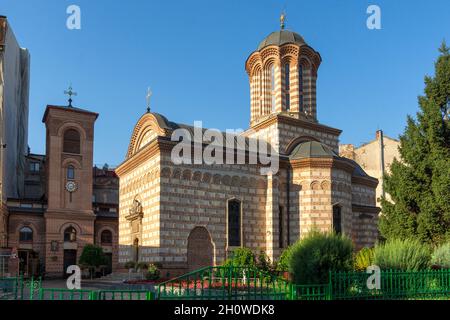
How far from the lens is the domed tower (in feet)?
99.3

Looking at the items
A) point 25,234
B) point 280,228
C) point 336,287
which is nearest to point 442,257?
point 336,287

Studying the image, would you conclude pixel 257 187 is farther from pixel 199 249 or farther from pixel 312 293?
pixel 312 293

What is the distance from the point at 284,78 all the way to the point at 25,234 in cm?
2272

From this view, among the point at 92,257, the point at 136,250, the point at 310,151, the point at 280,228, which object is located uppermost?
the point at 310,151

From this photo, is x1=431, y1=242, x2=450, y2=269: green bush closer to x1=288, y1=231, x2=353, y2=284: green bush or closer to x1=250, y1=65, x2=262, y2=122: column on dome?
x1=288, y1=231, x2=353, y2=284: green bush

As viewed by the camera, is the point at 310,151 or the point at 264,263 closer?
the point at 264,263

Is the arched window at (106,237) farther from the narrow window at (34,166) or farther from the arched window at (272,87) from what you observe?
the arched window at (272,87)

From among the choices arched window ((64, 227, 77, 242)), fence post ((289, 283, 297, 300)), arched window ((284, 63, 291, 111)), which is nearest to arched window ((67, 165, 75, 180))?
arched window ((64, 227, 77, 242))

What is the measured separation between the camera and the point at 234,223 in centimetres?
2588

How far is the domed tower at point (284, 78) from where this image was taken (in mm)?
30281

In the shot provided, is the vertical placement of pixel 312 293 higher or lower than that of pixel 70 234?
lower

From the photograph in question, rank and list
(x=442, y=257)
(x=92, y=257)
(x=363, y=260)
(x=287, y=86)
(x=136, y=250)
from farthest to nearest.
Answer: (x=92, y=257)
(x=287, y=86)
(x=136, y=250)
(x=363, y=260)
(x=442, y=257)

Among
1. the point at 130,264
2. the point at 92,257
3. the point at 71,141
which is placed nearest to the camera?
the point at 130,264

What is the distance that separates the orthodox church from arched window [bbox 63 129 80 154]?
42.2 feet
